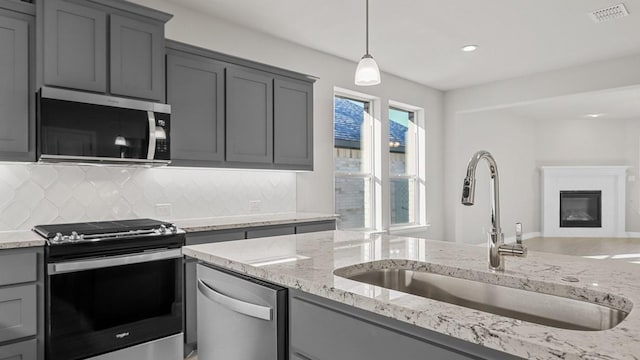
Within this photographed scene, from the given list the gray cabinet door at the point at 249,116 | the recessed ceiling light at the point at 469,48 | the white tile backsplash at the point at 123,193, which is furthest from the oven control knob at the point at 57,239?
the recessed ceiling light at the point at 469,48

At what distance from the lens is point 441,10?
3520mm

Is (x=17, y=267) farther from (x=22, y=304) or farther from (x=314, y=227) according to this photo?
(x=314, y=227)

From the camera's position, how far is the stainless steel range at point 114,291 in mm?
2232

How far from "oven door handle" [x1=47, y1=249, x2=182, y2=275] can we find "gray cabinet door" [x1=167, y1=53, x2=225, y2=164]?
0.75 meters

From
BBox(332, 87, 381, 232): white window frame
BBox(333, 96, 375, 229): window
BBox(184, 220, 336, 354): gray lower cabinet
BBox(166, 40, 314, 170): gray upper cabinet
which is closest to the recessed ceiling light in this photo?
BBox(332, 87, 381, 232): white window frame

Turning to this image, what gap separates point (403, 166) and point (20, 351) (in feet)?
16.2

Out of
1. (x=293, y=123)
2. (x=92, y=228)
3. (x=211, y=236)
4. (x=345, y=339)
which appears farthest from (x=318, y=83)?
(x=345, y=339)

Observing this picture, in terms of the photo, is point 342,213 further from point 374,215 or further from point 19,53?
point 19,53

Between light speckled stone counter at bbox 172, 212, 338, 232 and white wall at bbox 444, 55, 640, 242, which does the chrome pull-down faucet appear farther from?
white wall at bbox 444, 55, 640, 242

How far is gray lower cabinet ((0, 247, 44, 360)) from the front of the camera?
209 centimetres

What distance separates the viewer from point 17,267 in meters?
2.13

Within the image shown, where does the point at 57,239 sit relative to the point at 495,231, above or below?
below

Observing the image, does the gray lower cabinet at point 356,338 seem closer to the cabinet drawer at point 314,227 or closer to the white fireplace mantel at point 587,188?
the cabinet drawer at point 314,227

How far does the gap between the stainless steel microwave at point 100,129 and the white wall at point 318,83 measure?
0.95 metres
